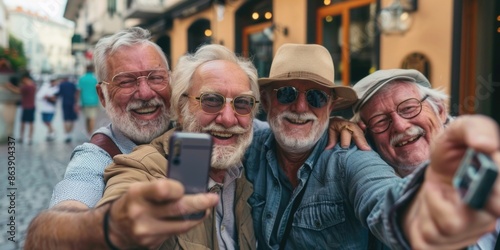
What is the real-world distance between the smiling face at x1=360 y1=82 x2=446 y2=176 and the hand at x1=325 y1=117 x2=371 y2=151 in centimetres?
17

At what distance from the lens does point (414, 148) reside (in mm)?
2240

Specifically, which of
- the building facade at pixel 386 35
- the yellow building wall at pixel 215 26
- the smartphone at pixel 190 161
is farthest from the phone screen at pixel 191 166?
the yellow building wall at pixel 215 26

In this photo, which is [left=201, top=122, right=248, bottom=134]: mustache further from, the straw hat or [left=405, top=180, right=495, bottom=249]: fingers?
[left=405, top=180, right=495, bottom=249]: fingers

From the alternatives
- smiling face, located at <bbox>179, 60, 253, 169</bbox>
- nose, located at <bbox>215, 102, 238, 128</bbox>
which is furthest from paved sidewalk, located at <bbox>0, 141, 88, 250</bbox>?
nose, located at <bbox>215, 102, 238, 128</bbox>

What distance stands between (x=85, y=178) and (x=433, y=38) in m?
5.70

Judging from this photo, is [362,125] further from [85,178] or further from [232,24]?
[232,24]

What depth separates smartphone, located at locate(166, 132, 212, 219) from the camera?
115 cm

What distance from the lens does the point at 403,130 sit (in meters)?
2.24

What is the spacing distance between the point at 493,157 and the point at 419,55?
598 cm

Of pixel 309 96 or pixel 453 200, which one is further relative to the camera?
pixel 309 96

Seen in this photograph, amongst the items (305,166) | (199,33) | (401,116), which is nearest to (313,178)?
(305,166)

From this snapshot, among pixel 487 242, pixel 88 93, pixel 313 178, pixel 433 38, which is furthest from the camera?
pixel 88 93

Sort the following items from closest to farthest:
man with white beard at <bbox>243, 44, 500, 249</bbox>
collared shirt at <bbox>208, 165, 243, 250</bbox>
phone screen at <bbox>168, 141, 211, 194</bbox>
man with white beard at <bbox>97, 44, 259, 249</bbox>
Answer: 1. phone screen at <bbox>168, 141, 211, 194</bbox>
2. man with white beard at <bbox>243, 44, 500, 249</bbox>
3. man with white beard at <bbox>97, 44, 259, 249</bbox>
4. collared shirt at <bbox>208, 165, 243, 250</bbox>

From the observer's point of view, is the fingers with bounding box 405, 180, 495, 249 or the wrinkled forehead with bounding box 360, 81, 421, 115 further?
the wrinkled forehead with bounding box 360, 81, 421, 115
